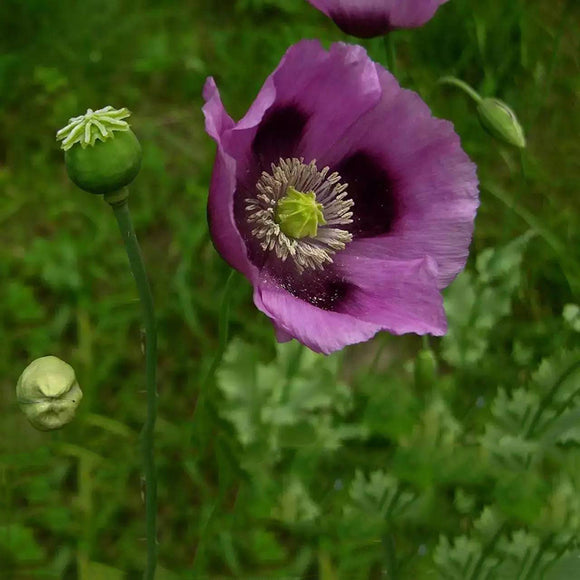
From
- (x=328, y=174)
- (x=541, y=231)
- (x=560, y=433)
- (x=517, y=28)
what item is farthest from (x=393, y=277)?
(x=517, y=28)

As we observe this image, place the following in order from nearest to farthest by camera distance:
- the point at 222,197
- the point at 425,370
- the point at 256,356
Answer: the point at 222,197 < the point at 425,370 < the point at 256,356

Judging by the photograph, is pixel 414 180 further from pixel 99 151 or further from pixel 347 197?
pixel 99 151

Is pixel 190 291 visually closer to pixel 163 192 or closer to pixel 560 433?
pixel 163 192

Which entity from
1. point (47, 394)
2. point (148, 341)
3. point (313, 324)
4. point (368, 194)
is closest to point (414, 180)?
point (368, 194)

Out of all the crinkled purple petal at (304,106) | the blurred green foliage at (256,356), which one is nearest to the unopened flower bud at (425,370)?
the blurred green foliage at (256,356)

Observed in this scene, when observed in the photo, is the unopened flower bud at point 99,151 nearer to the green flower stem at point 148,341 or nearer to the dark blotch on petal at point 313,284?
the green flower stem at point 148,341

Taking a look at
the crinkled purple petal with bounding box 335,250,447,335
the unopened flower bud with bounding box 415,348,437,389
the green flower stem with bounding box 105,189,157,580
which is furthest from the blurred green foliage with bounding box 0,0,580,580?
the crinkled purple petal with bounding box 335,250,447,335
